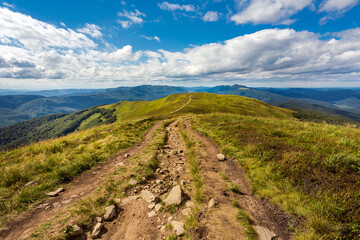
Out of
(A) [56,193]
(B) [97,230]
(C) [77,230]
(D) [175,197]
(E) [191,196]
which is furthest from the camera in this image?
(A) [56,193]

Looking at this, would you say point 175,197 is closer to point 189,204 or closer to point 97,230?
point 189,204

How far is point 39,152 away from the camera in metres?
11.2

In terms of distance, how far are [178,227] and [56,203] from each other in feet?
18.1

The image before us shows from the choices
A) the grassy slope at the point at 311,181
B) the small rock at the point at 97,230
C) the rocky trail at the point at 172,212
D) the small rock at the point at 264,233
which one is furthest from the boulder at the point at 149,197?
the grassy slope at the point at 311,181

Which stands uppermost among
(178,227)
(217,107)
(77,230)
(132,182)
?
(77,230)

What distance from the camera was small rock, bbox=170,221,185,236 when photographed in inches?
183

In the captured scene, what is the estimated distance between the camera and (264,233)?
4.74 metres

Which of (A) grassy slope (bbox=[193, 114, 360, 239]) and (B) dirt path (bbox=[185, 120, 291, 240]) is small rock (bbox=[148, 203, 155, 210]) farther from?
(A) grassy slope (bbox=[193, 114, 360, 239])

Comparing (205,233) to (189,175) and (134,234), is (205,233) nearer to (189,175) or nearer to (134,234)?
(134,234)

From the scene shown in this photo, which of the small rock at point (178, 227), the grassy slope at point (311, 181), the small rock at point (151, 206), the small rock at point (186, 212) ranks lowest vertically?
the small rock at point (151, 206)

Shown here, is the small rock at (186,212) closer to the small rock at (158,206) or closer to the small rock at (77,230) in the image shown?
the small rock at (158,206)

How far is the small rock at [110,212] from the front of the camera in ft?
17.5

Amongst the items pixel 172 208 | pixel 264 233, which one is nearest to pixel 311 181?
pixel 264 233

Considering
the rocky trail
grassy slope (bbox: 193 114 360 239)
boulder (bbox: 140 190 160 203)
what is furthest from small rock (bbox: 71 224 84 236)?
grassy slope (bbox: 193 114 360 239)
